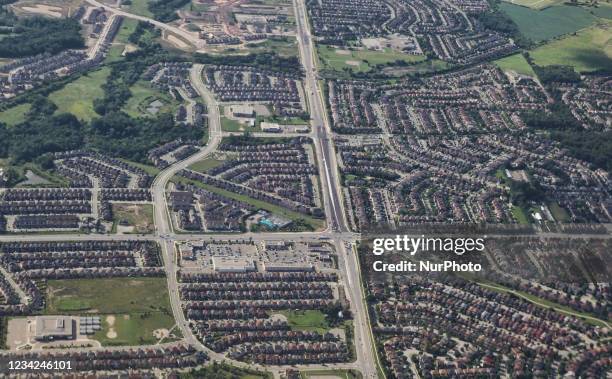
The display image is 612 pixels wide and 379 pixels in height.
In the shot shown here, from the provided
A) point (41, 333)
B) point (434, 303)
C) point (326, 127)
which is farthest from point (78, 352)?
point (326, 127)

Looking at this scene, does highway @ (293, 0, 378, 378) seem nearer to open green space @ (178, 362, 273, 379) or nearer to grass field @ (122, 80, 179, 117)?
open green space @ (178, 362, 273, 379)

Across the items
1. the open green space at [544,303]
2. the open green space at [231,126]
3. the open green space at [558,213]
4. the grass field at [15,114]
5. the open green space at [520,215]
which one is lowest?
the grass field at [15,114]

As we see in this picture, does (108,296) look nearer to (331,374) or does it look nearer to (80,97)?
(331,374)

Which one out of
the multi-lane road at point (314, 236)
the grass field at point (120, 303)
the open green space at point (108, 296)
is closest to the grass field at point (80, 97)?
the multi-lane road at point (314, 236)

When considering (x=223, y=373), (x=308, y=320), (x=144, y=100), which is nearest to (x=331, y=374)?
(x=308, y=320)

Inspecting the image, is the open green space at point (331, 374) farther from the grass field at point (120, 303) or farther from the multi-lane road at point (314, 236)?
the grass field at point (120, 303)

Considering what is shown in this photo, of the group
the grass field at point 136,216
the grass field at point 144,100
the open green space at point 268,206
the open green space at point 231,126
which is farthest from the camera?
the grass field at point 144,100

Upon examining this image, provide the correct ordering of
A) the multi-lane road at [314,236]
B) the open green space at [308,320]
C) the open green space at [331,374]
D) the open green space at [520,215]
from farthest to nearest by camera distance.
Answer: the open green space at [520,215]
the open green space at [308,320]
the multi-lane road at [314,236]
the open green space at [331,374]

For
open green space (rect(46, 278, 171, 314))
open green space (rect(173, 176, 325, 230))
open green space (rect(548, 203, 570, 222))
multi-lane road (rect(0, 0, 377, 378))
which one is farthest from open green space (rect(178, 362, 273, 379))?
open green space (rect(548, 203, 570, 222))
